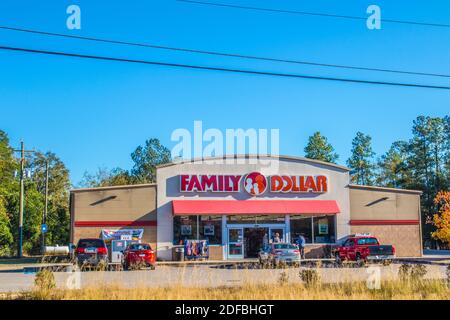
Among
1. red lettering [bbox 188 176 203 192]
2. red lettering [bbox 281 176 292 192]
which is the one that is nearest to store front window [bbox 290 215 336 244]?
red lettering [bbox 281 176 292 192]

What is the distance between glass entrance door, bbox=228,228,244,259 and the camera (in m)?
37.8

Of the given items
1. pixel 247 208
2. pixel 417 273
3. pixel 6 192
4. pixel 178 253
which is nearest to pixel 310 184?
pixel 247 208

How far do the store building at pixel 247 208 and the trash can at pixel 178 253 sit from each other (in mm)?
526

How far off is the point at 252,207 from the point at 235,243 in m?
2.82

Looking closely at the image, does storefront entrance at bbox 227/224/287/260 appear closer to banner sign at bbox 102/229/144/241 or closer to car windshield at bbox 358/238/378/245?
banner sign at bbox 102/229/144/241

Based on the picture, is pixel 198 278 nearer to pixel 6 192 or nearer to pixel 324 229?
pixel 324 229

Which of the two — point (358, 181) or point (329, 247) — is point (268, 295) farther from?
point (358, 181)

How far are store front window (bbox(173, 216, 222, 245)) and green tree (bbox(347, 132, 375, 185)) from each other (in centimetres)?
5241

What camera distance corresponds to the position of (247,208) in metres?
37.4

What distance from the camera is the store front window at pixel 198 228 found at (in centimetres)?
3747

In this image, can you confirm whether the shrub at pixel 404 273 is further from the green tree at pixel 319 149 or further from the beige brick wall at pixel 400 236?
the green tree at pixel 319 149

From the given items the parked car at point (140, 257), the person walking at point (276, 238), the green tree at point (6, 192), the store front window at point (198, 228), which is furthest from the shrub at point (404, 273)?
the green tree at point (6, 192)

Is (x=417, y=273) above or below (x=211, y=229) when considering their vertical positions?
below

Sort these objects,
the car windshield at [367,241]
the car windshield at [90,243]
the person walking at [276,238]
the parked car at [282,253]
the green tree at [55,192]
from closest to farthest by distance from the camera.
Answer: the car windshield at [90,243] < the parked car at [282,253] < the car windshield at [367,241] < the person walking at [276,238] < the green tree at [55,192]
